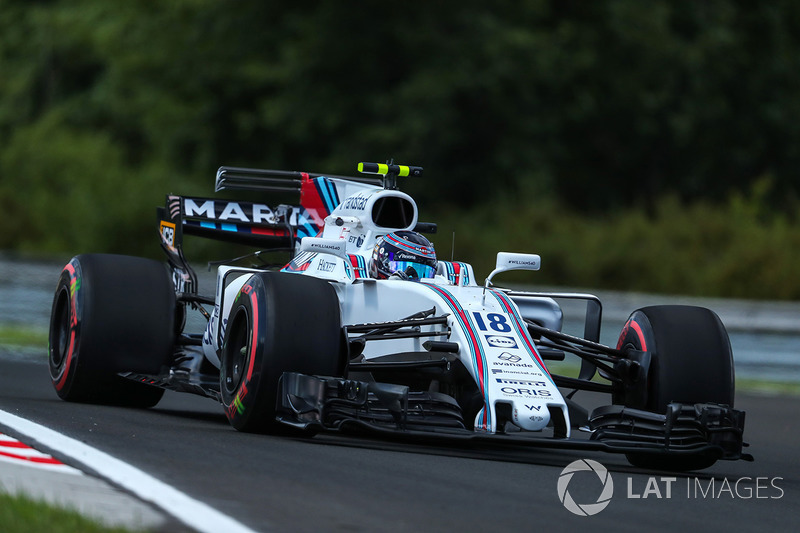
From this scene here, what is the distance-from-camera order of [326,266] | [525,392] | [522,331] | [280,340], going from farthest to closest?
1. [326,266]
2. [522,331]
3. [280,340]
4. [525,392]

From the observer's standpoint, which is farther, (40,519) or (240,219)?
(240,219)

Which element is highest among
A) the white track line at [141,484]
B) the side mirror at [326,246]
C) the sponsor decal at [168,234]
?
the sponsor decal at [168,234]

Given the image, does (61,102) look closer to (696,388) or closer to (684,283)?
(684,283)

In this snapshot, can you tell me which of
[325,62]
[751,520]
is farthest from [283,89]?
[751,520]

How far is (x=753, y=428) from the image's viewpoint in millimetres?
10789

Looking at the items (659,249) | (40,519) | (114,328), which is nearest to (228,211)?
(114,328)

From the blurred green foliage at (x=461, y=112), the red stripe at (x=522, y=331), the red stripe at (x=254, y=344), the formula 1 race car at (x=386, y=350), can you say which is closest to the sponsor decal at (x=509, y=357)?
the formula 1 race car at (x=386, y=350)

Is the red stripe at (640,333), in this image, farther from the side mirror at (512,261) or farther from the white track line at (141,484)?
the white track line at (141,484)

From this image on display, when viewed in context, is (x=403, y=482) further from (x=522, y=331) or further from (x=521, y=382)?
(x=522, y=331)

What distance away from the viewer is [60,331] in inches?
387

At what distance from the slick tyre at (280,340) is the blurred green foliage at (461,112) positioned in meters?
14.4

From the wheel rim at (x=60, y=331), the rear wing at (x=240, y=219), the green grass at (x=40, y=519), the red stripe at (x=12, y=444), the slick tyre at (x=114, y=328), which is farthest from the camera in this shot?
the rear wing at (x=240, y=219)

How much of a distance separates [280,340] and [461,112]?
19930 millimetres

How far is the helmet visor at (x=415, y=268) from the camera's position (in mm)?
8398
